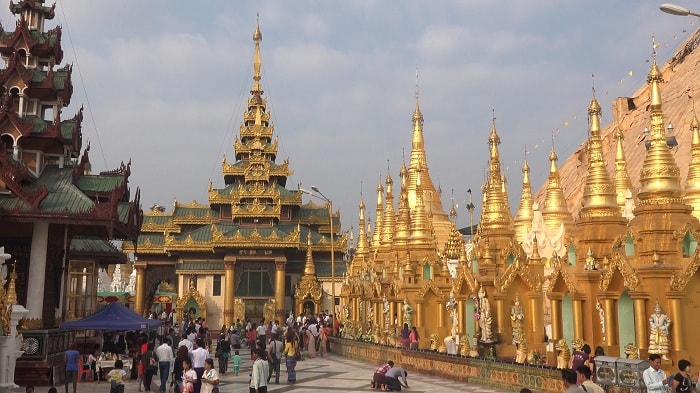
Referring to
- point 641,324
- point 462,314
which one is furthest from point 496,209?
point 641,324

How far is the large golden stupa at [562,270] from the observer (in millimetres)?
13844

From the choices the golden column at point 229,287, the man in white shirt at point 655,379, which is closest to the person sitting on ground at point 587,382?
the man in white shirt at point 655,379

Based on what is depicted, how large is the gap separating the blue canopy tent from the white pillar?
1019 mm

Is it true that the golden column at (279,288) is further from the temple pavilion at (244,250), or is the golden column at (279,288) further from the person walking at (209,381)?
the person walking at (209,381)

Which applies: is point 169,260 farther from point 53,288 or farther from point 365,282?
point 53,288

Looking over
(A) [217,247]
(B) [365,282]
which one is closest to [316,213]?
(A) [217,247]

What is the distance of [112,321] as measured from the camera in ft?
67.9

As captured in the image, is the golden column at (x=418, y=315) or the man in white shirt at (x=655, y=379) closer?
the man in white shirt at (x=655, y=379)

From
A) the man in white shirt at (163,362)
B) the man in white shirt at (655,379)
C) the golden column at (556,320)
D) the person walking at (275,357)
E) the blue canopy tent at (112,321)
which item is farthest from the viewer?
the person walking at (275,357)

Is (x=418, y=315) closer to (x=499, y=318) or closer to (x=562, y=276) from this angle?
(x=499, y=318)

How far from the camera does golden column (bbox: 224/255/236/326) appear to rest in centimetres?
4609

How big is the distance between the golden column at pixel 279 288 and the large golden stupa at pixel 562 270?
38.1ft

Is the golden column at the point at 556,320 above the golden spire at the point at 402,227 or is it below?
below

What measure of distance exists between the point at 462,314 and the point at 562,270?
563cm
